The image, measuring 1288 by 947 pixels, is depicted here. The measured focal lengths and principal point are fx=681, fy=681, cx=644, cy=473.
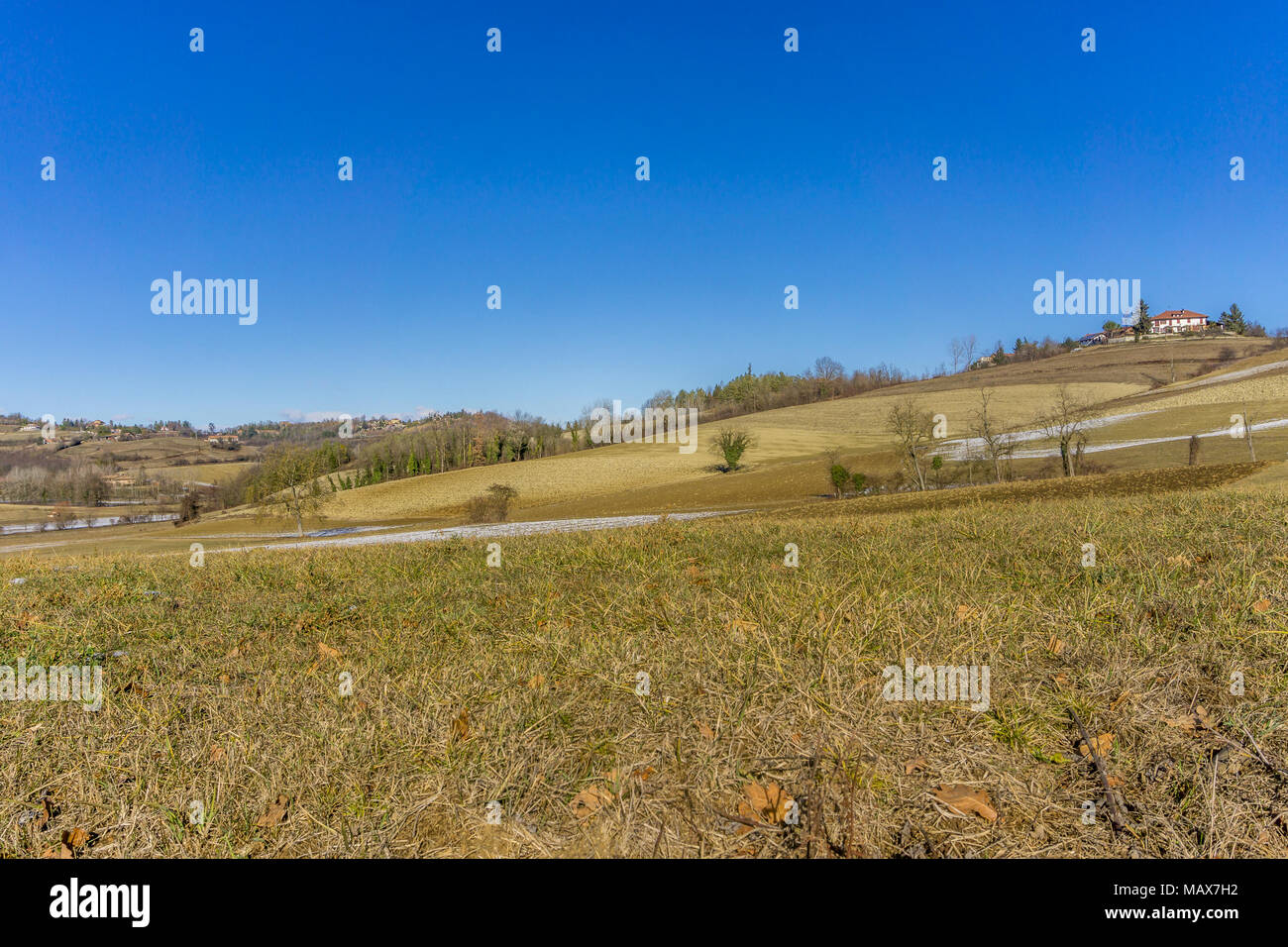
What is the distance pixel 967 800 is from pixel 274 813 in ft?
11.1

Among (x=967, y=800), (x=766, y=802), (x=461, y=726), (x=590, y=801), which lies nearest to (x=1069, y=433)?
(x=967, y=800)

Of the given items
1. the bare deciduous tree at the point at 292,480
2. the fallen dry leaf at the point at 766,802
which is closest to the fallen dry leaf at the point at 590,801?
the fallen dry leaf at the point at 766,802

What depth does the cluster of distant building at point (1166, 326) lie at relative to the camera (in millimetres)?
177750

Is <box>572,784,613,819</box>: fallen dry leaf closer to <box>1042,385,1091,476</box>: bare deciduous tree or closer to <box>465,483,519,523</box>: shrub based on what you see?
<box>1042,385,1091,476</box>: bare deciduous tree

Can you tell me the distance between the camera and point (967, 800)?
3297 mm

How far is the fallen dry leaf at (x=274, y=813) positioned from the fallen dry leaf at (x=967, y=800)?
322 centimetres

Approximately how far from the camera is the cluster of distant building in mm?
177750

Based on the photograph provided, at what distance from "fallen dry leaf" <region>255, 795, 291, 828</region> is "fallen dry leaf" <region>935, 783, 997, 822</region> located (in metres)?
3.22

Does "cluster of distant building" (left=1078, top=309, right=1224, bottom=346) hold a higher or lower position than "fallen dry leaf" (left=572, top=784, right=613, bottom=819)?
higher

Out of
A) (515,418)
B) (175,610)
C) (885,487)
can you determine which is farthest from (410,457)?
(175,610)

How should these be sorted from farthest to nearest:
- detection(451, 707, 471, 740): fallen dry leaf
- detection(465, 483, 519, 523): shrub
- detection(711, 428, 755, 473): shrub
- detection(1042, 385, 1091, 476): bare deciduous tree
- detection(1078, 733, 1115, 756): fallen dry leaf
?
detection(711, 428, 755, 473): shrub, detection(465, 483, 519, 523): shrub, detection(1042, 385, 1091, 476): bare deciduous tree, detection(451, 707, 471, 740): fallen dry leaf, detection(1078, 733, 1115, 756): fallen dry leaf

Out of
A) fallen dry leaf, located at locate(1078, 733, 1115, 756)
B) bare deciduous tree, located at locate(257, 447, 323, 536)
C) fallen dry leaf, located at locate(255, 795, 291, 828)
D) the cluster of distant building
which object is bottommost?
fallen dry leaf, located at locate(255, 795, 291, 828)

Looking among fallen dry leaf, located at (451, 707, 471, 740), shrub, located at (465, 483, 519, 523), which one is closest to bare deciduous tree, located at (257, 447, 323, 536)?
shrub, located at (465, 483, 519, 523)
